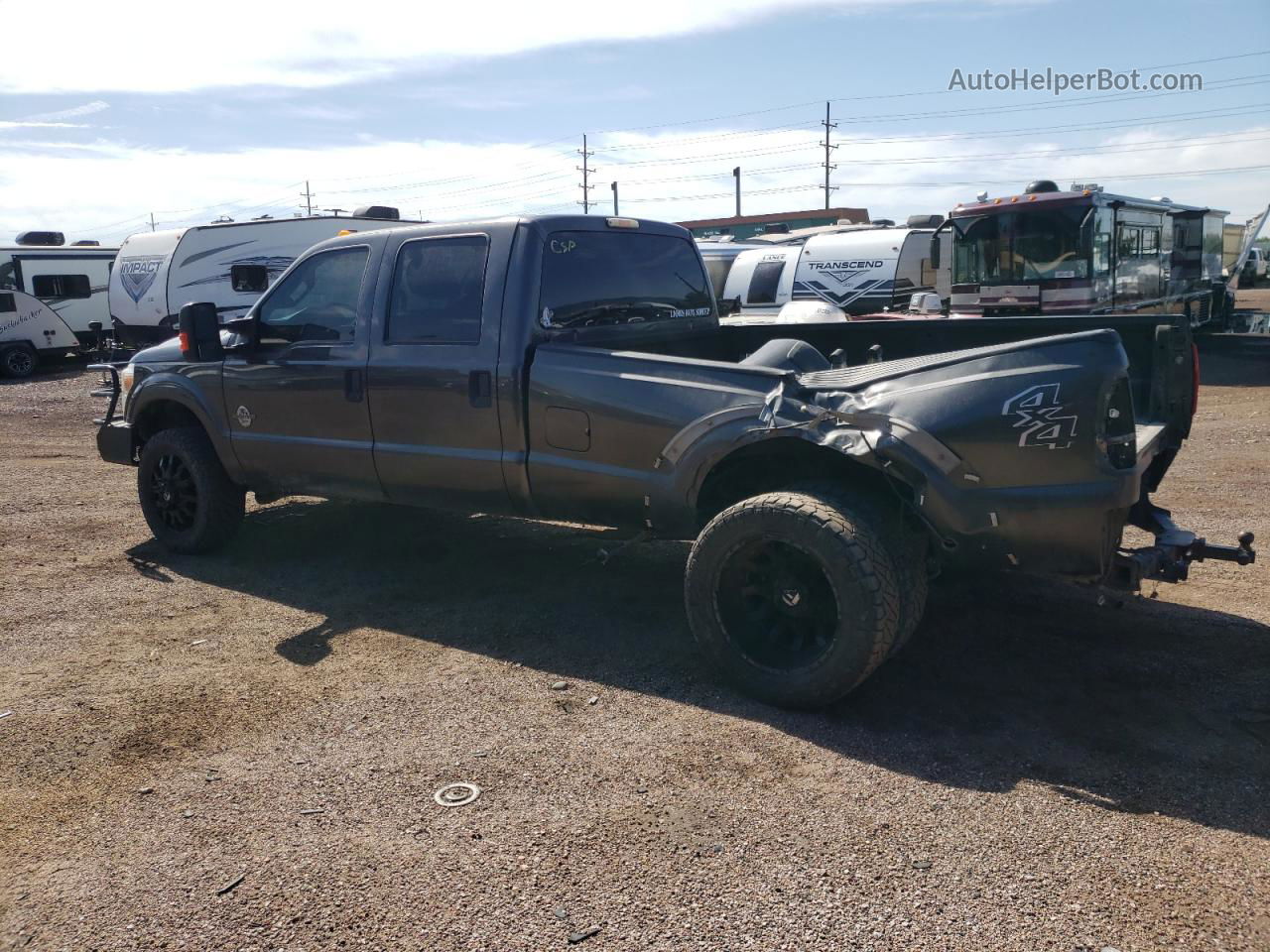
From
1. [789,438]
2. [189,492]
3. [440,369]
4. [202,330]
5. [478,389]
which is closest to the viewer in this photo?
[789,438]

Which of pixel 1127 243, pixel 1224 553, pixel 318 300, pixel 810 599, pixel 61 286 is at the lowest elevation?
→ pixel 810 599

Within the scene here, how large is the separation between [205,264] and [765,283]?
10.9m

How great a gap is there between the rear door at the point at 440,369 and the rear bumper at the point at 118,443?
2.31 m

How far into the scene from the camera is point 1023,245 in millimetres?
15812

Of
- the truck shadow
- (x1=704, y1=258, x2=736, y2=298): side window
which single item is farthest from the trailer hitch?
(x1=704, y1=258, x2=736, y2=298): side window

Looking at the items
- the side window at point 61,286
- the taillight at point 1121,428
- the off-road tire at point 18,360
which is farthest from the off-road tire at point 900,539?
the side window at point 61,286

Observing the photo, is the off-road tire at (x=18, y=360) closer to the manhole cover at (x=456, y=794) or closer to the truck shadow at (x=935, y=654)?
the truck shadow at (x=935, y=654)

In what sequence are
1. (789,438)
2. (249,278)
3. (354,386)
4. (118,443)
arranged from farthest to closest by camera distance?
(249,278)
(118,443)
(354,386)
(789,438)

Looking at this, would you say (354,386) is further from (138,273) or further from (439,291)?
(138,273)

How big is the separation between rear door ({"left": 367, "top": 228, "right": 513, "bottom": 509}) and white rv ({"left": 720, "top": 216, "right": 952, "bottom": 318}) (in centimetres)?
1255

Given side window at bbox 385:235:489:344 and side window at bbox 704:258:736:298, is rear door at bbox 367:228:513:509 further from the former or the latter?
side window at bbox 704:258:736:298

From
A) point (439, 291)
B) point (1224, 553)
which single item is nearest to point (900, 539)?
point (1224, 553)

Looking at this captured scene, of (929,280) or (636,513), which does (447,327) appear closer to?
(636,513)

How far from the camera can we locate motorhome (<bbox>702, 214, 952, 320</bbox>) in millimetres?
17766
